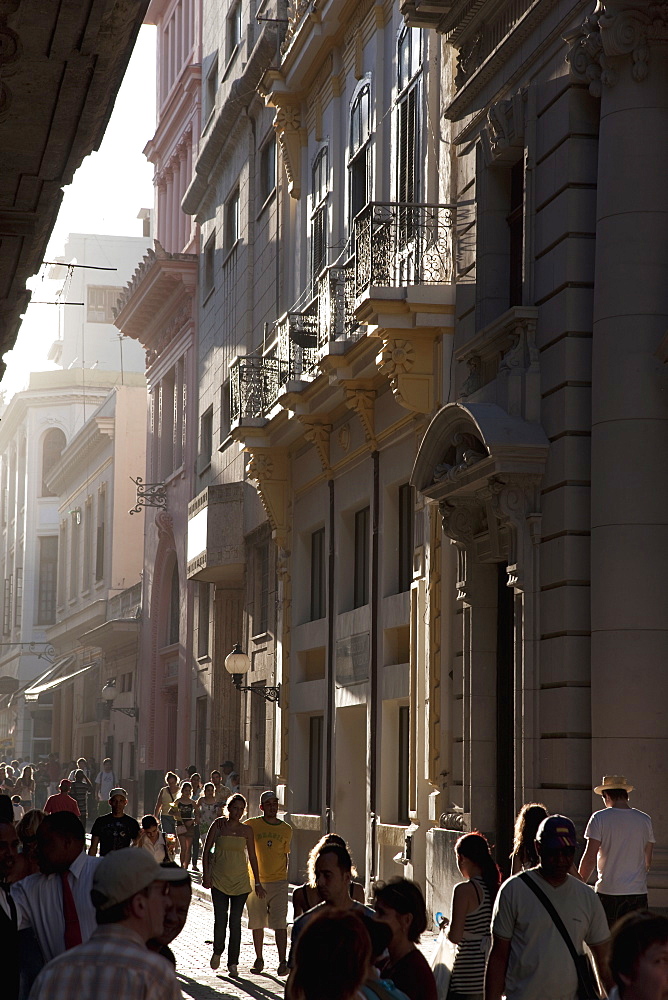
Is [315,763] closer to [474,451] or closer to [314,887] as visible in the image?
[474,451]

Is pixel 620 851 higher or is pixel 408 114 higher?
pixel 408 114

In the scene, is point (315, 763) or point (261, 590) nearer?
point (315, 763)

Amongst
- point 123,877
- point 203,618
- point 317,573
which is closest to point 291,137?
point 317,573

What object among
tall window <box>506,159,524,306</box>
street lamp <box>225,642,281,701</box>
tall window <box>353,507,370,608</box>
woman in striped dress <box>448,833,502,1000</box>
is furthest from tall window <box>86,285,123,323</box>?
woman in striped dress <box>448,833,502,1000</box>

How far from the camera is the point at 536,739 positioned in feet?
48.9

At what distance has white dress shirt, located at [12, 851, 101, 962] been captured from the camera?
7223 millimetres

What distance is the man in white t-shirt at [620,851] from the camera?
1134 cm

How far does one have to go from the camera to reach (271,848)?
1656 centimetres

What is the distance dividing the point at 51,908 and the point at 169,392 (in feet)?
119

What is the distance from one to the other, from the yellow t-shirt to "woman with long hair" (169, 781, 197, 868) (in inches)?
439

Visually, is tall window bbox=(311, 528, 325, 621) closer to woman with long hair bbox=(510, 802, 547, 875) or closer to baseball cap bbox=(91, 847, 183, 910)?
woman with long hair bbox=(510, 802, 547, 875)

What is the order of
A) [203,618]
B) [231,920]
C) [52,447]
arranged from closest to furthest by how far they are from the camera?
1. [231,920]
2. [203,618]
3. [52,447]

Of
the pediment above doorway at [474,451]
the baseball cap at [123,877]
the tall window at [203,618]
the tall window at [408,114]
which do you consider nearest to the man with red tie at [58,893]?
the baseball cap at [123,877]

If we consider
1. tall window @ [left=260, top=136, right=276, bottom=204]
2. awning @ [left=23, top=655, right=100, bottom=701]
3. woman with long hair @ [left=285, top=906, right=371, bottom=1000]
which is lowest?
woman with long hair @ [left=285, top=906, right=371, bottom=1000]
